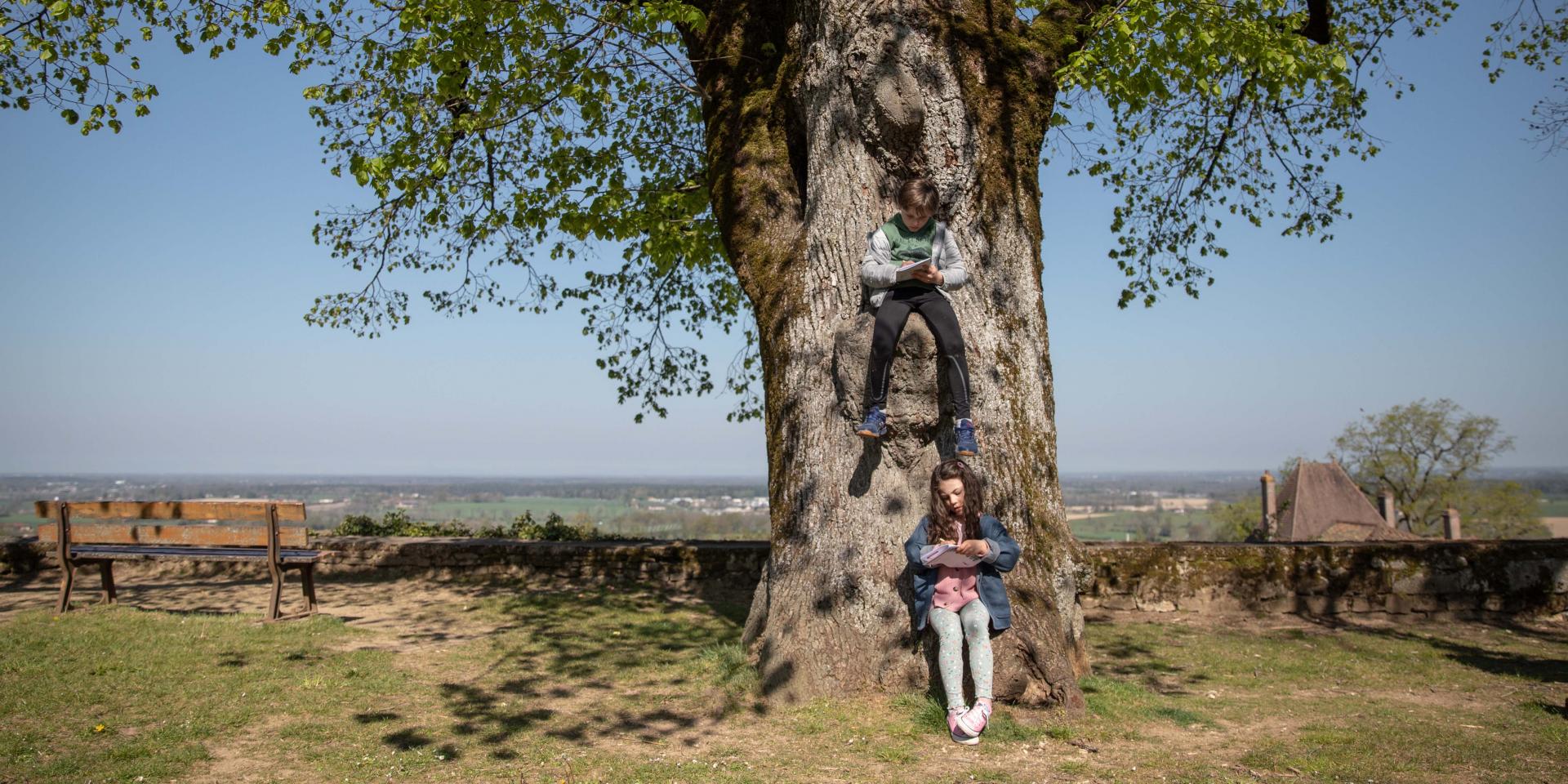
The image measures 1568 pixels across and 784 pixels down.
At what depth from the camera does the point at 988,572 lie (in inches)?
204

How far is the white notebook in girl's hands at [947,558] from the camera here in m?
5.01

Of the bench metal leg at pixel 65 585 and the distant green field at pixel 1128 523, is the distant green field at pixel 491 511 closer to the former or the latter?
the bench metal leg at pixel 65 585

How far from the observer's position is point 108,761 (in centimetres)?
424

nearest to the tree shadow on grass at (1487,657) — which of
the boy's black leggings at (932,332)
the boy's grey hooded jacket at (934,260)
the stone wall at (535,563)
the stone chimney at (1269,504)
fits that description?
the boy's black leggings at (932,332)

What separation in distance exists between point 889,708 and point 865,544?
2.98 feet

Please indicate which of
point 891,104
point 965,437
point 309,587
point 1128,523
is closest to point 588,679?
point 965,437

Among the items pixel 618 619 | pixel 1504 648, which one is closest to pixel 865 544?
pixel 618 619

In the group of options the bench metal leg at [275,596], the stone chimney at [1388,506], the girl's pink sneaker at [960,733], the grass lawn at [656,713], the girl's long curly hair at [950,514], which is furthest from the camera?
the stone chimney at [1388,506]

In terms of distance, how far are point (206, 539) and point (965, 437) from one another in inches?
242

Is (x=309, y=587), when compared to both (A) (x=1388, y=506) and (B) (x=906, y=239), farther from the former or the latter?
→ (A) (x=1388, y=506)

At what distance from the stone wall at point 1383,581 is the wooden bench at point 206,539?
6.91 meters

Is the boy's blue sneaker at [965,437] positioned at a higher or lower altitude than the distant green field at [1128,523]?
higher

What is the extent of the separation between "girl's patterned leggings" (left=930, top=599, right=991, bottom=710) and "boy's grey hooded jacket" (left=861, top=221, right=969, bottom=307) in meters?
1.77

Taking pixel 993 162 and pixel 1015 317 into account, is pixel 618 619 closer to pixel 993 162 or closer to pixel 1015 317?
pixel 1015 317
